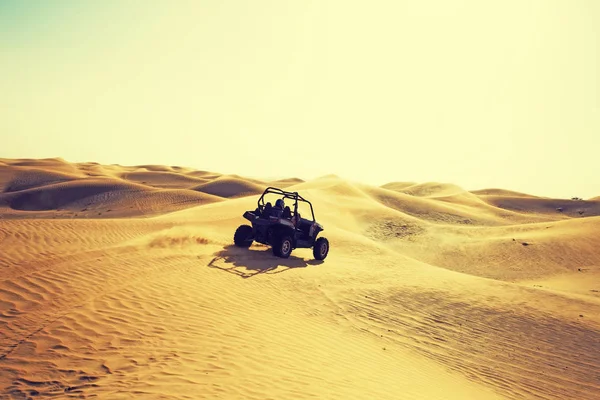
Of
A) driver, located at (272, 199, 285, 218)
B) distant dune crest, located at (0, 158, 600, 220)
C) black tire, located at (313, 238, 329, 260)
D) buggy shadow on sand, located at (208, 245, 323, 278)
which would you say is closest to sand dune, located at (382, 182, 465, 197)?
distant dune crest, located at (0, 158, 600, 220)

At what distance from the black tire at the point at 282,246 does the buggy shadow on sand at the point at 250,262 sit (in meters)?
0.22

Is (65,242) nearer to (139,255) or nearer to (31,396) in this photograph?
(139,255)

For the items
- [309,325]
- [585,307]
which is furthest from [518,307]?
[309,325]

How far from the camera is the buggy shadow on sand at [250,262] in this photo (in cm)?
1094

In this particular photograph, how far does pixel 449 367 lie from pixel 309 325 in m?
2.76

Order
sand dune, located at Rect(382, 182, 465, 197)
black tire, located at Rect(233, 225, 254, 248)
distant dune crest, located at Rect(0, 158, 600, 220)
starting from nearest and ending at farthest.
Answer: black tire, located at Rect(233, 225, 254, 248) → distant dune crest, located at Rect(0, 158, 600, 220) → sand dune, located at Rect(382, 182, 465, 197)

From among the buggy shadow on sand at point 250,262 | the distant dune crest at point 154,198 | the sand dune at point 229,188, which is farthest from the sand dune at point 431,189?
the buggy shadow on sand at point 250,262

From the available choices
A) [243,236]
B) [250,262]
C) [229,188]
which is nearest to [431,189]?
[229,188]

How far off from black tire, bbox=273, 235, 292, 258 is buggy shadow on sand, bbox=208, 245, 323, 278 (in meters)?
0.22

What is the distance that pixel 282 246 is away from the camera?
12789 mm

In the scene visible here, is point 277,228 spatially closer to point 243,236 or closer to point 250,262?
point 250,262

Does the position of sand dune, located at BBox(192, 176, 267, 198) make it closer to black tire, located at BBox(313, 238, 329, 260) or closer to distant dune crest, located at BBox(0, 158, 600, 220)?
distant dune crest, located at BBox(0, 158, 600, 220)

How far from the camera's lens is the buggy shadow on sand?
10.9m

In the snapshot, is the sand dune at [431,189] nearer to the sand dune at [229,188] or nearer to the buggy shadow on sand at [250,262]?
the sand dune at [229,188]
